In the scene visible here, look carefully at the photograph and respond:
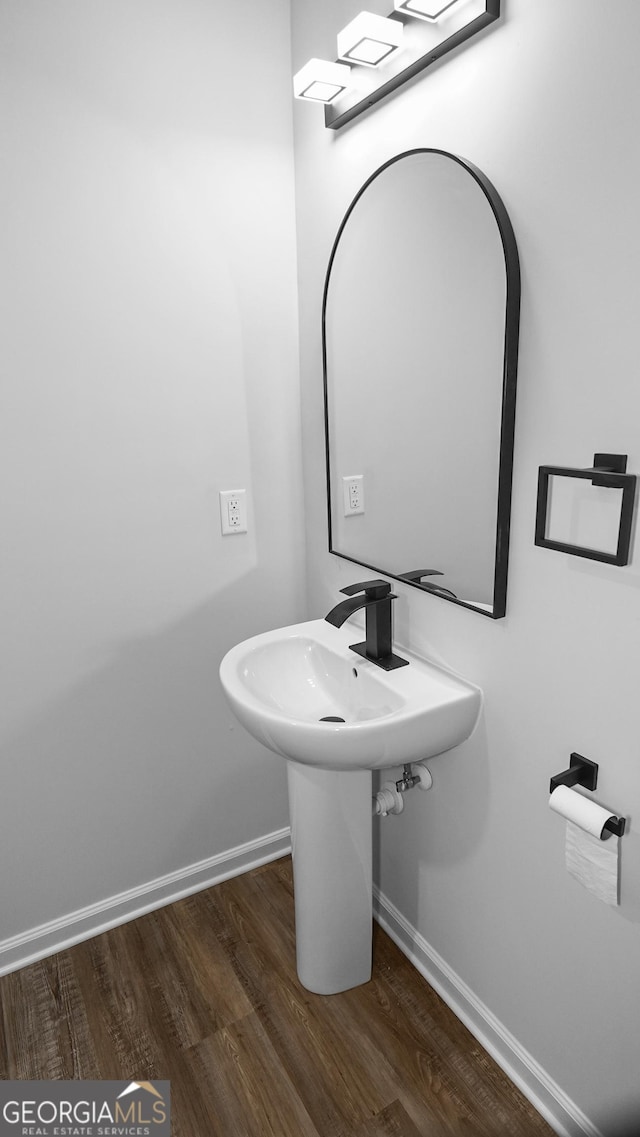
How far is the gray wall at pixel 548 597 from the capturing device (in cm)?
102

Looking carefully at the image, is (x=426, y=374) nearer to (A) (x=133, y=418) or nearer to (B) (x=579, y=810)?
(A) (x=133, y=418)

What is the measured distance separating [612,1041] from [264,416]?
1.66m

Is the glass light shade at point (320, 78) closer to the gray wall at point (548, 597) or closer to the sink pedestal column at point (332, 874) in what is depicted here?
the gray wall at point (548, 597)

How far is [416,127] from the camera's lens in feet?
4.50

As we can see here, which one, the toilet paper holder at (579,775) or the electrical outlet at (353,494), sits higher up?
the electrical outlet at (353,494)

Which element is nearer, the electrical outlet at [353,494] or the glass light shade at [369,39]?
the glass light shade at [369,39]

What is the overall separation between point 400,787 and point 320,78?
1.65 metres

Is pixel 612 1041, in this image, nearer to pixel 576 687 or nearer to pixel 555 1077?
pixel 555 1077

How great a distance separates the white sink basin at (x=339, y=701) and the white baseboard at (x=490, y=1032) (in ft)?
2.21

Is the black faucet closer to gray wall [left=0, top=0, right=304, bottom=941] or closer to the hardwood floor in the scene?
gray wall [left=0, top=0, right=304, bottom=941]

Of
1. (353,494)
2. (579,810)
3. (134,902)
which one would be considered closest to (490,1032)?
(579,810)

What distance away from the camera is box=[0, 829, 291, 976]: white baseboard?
185 cm

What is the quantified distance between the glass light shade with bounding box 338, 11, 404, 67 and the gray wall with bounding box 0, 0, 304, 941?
47 centimetres

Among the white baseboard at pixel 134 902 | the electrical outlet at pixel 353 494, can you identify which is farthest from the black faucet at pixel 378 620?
the white baseboard at pixel 134 902
